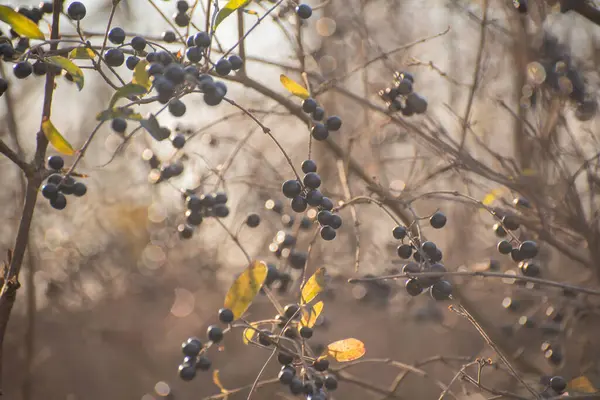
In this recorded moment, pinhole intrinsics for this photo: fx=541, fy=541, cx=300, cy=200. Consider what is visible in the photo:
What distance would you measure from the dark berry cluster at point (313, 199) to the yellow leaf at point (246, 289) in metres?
0.22

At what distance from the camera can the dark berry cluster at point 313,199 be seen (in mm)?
1625

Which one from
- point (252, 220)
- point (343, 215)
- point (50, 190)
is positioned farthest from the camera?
point (343, 215)

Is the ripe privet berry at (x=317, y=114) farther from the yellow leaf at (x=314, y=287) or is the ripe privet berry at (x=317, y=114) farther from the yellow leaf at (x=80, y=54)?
the yellow leaf at (x=80, y=54)

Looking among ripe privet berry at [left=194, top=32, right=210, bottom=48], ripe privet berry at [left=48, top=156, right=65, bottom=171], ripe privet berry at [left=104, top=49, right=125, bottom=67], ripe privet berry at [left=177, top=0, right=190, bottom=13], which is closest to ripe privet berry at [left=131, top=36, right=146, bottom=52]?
ripe privet berry at [left=104, top=49, right=125, bottom=67]

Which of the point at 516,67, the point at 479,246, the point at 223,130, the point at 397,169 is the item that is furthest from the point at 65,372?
the point at 516,67

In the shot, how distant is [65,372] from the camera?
5062 millimetres

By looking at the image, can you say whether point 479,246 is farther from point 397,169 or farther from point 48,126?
point 48,126

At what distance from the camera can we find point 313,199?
1622 mm

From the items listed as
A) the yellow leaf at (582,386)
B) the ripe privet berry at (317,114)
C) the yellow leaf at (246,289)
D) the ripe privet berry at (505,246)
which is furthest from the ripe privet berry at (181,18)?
the yellow leaf at (582,386)

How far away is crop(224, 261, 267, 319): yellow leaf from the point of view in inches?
62.9

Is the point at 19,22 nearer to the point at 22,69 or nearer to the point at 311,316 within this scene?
the point at 22,69

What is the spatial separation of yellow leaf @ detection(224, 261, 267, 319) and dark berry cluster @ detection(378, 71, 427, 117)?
939 millimetres

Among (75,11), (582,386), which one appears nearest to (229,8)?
(75,11)

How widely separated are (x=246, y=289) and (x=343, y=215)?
99.1 inches
